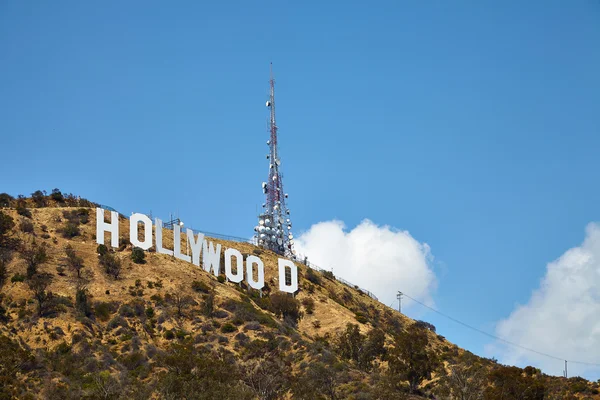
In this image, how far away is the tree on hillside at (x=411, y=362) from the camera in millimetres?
69875

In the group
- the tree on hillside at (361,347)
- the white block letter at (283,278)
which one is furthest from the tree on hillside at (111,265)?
A: the tree on hillside at (361,347)

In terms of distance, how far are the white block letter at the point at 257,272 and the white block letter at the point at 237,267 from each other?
2.87 ft

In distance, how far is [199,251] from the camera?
295 feet

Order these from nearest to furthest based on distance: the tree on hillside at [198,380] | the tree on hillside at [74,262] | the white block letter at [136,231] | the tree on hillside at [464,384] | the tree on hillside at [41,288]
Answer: the tree on hillside at [198,380]
the tree on hillside at [464,384]
the tree on hillside at [41,288]
the tree on hillside at [74,262]
the white block letter at [136,231]

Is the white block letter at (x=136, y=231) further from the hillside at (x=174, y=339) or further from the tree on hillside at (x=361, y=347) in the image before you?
the tree on hillside at (x=361, y=347)

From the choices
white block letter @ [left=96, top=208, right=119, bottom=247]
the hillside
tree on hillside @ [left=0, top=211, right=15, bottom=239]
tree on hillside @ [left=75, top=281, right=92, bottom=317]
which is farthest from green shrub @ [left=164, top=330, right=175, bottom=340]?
tree on hillside @ [left=0, top=211, right=15, bottom=239]

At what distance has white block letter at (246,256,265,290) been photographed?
93.1 m

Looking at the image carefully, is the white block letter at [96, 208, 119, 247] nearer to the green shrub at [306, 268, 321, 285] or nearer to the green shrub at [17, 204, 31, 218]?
the green shrub at [17, 204, 31, 218]

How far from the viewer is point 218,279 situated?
299 ft

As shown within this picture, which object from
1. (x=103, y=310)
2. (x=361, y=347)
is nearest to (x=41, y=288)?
(x=103, y=310)

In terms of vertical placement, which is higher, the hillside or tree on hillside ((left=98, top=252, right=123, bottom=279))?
tree on hillside ((left=98, top=252, right=123, bottom=279))

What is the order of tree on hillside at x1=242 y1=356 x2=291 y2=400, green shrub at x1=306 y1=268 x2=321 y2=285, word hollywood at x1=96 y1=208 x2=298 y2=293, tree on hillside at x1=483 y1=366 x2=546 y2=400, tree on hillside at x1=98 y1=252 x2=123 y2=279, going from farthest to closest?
green shrub at x1=306 y1=268 x2=321 y2=285 < word hollywood at x1=96 y1=208 x2=298 y2=293 < tree on hillside at x1=98 y1=252 x2=123 y2=279 < tree on hillside at x1=483 y1=366 x2=546 y2=400 < tree on hillside at x1=242 y1=356 x2=291 y2=400

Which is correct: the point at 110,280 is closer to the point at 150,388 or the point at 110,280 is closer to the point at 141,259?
the point at 141,259

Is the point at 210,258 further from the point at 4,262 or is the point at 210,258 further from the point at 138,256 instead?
the point at 4,262
